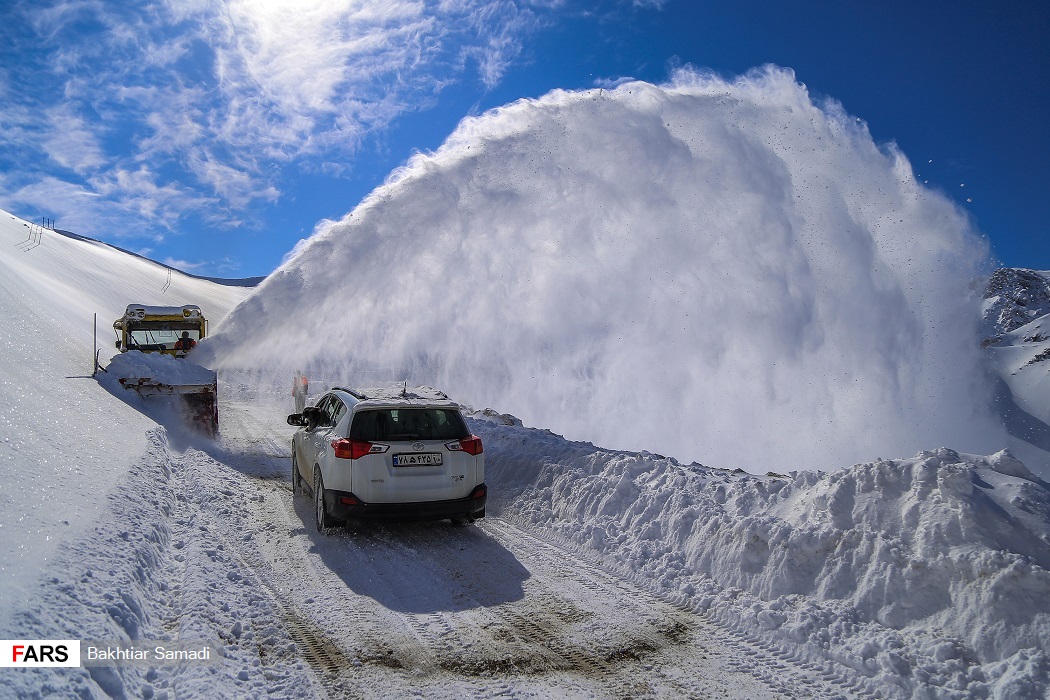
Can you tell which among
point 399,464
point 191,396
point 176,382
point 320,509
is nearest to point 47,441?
point 320,509

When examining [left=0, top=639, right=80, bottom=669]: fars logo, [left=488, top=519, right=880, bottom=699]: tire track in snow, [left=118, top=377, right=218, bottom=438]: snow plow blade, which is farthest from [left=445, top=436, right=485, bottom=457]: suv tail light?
[left=118, top=377, right=218, bottom=438]: snow plow blade

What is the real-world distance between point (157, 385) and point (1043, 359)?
109738mm

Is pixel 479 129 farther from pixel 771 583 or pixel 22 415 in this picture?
pixel 771 583

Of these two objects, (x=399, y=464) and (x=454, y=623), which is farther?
(x=399, y=464)

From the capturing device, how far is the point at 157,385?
1199 centimetres

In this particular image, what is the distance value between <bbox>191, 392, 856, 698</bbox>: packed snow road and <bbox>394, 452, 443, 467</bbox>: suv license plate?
0.90 meters

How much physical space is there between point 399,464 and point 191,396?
25.7 feet

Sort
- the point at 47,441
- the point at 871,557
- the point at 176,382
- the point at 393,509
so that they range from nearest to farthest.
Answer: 1. the point at 871,557
2. the point at 393,509
3. the point at 47,441
4. the point at 176,382

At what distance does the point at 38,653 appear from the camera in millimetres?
3025

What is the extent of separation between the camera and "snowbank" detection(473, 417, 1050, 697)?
4.03 meters

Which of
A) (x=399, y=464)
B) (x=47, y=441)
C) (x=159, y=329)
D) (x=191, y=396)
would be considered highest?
(x=159, y=329)

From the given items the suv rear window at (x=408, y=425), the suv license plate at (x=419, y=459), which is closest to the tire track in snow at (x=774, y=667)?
the suv license plate at (x=419, y=459)

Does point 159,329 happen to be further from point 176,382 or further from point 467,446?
point 467,446

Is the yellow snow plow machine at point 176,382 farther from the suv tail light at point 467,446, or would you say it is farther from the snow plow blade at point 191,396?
the suv tail light at point 467,446
